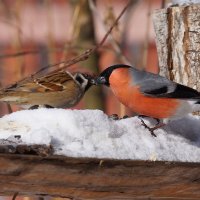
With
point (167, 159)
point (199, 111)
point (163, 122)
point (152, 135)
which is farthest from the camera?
point (199, 111)

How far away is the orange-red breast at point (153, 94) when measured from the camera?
330cm

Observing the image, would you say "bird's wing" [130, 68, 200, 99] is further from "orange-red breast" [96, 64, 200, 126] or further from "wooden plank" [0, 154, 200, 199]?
"wooden plank" [0, 154, 200, 199]

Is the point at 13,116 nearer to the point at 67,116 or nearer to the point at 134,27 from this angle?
the point at 67,116

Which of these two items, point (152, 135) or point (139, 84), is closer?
point (152, 135)

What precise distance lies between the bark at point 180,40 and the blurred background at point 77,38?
1.43 feet

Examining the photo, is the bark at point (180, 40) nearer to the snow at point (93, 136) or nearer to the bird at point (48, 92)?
the bird at point (48, 92)

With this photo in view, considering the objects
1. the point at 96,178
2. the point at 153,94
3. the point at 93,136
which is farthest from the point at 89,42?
the point at 96,178

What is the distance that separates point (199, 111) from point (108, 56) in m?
3.12

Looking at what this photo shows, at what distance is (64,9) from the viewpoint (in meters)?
7.18

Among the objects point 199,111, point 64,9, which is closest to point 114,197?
point 199,111

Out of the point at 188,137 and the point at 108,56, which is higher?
the point at 188,137

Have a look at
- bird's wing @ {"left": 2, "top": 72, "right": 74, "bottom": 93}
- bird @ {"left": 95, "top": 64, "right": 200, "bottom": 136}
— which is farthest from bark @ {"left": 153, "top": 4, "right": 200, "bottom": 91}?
bird's wing @ {"left": 2, "top": 72, "right": 74, "bottom": 93}

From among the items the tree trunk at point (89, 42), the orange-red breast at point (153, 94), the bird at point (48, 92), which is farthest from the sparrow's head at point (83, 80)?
the orange-red breast at point (153, 94)

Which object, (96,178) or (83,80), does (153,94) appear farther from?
(83,80)
